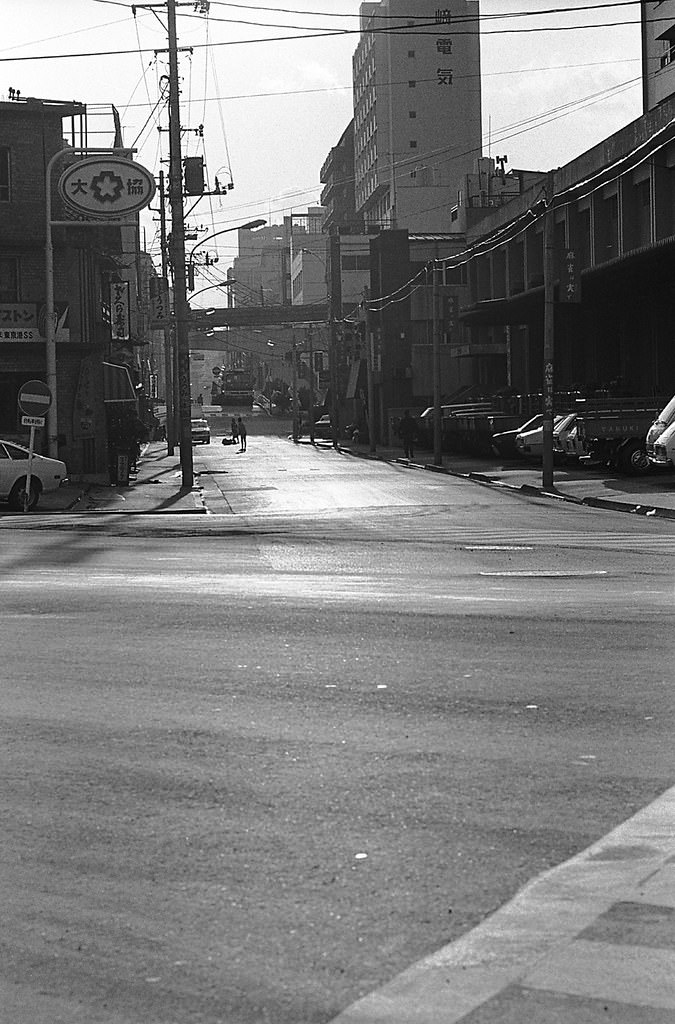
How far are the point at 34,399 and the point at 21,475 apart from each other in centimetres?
187

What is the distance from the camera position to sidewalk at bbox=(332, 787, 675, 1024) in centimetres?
386

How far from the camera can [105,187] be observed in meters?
39.8

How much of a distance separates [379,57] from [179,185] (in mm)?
90058

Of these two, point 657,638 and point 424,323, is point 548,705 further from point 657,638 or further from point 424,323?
point 424,323

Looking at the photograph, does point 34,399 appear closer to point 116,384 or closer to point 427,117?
point 116,384

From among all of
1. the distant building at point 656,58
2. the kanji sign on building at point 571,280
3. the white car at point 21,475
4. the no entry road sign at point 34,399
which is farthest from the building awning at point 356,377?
the no entry road sign at point 34,399

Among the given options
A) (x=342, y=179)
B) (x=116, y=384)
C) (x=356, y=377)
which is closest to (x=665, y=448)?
(x=116, y=384)

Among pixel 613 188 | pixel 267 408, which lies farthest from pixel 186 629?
pixel 267 408

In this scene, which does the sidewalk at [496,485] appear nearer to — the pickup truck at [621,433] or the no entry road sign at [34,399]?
the pickup truck at [621,433]

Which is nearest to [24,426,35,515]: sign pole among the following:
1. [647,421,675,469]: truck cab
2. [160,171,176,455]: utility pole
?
[647,421,675,469]: truck cab

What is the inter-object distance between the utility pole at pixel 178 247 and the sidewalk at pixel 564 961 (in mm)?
33422

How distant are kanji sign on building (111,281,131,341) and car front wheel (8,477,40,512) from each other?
24.1 m

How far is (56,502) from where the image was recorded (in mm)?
32312

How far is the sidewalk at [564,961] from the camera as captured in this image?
3.86 meters
